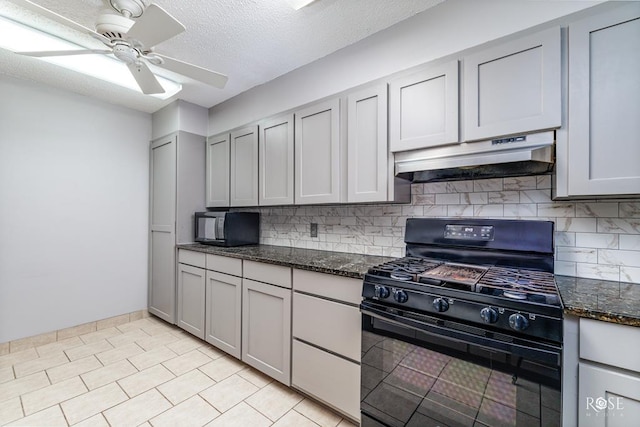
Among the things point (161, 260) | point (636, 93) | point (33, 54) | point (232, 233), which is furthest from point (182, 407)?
point (636, 93)

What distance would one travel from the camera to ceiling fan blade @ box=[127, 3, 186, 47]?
49.8 inches

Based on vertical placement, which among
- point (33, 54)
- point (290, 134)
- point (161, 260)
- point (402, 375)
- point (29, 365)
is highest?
point (33, 54)

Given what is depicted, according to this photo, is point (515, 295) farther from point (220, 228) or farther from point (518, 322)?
point (220, 228)

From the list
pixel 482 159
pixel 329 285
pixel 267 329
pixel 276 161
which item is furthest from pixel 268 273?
pixel 482 159

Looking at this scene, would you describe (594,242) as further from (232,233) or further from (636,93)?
(232,233)

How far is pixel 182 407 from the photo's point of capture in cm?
180

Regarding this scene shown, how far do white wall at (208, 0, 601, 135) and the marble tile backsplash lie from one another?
80 cm

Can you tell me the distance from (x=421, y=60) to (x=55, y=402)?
3.20 m

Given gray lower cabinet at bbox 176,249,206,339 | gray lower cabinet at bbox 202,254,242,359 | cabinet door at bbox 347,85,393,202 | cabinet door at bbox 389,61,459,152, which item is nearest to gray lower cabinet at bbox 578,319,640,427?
cabinet door at bbox 389,61,459,152

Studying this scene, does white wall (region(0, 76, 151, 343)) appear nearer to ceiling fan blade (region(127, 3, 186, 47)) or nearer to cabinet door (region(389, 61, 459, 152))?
ceiling fan blade (region(127, 3, 186, 47))

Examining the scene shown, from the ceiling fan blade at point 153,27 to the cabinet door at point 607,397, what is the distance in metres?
2.23

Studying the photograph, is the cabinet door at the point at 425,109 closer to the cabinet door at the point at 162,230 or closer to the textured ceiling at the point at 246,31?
the textured ceiling at the point at 246,31

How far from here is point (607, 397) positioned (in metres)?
1.00

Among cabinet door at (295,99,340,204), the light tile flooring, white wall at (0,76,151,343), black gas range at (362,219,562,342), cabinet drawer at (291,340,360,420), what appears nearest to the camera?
black gas range at (362,219,562,342)
